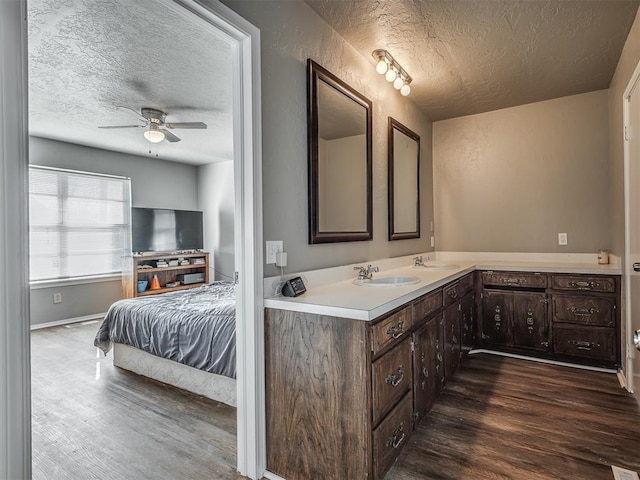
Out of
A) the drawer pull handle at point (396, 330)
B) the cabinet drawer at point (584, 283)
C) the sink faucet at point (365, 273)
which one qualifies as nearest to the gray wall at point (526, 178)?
the cabinet drawer at point (584, 283)

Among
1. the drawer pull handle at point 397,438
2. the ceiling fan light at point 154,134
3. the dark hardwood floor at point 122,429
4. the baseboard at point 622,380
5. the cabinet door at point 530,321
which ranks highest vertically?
the ceiling fan light at point 154,134

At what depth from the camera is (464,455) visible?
1.79 m

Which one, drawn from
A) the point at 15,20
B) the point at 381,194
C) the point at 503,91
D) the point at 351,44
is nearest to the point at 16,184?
the point at 15,20

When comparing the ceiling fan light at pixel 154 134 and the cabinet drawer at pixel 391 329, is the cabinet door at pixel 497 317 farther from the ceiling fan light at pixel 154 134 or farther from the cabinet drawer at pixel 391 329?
the ceiling fan light at pixel 154 134

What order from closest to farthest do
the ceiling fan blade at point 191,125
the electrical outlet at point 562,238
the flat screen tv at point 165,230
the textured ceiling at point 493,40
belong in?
the textured ceiling at point 493,40
the electrical outlet at point 562,238
the ceiling fan blade at point 191,125
the flat screen tv at point 165,230

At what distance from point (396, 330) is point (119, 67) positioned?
2811 mm

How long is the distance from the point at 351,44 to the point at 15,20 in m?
1.90

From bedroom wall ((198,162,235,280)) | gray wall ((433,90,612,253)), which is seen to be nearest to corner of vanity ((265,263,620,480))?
gray wall ((433,90,612,253))

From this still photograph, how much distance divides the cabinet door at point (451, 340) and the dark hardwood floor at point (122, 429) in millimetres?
1463

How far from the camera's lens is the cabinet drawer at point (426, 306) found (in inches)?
74.4

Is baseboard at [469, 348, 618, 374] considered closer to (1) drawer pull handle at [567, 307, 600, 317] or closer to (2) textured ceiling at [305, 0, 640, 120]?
(1) drawer pull handle at [567, 307, 600, 317]

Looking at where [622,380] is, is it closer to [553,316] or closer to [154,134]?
[553,316]

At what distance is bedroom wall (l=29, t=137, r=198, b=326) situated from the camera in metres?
4.68

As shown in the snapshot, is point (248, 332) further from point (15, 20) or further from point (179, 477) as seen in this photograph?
point (15, 20)
